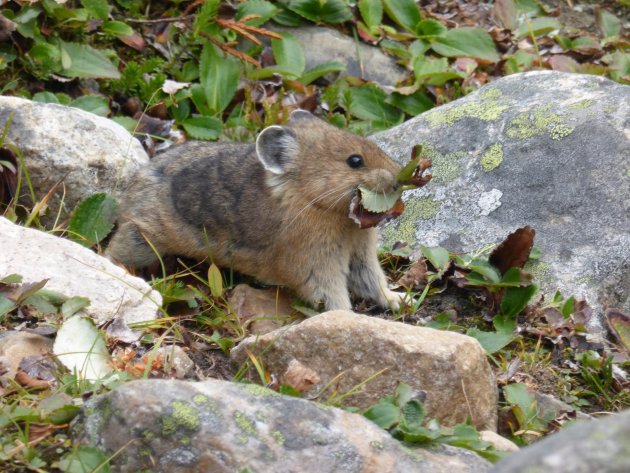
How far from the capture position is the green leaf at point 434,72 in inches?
433

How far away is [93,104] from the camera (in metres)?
9.98

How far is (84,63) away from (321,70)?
263 centimetres

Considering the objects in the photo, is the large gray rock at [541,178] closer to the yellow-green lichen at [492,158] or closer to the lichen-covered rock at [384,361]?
the yellow-green lichen at [492,158]

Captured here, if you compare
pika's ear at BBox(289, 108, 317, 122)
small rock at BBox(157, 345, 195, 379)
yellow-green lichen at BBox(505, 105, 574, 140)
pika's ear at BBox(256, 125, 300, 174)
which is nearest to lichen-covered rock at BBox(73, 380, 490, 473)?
small rock at BBox(157, 345, 195, 379)

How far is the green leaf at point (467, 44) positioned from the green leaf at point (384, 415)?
720 centimetres

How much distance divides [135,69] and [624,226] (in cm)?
522

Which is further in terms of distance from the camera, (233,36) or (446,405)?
(233,36)

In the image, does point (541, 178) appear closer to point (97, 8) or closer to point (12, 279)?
point (12, 279)

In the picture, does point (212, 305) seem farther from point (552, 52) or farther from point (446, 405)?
point (552, 52)

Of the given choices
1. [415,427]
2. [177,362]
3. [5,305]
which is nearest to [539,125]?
[177,362]

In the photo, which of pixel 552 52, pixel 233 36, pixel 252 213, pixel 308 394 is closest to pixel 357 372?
pixel 308 394

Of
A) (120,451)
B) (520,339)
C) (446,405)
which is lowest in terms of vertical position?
(520,339)

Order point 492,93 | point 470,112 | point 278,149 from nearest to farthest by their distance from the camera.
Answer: point 278,149 → point 470,112 → point 492,93

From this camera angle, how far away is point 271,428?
4.73m
